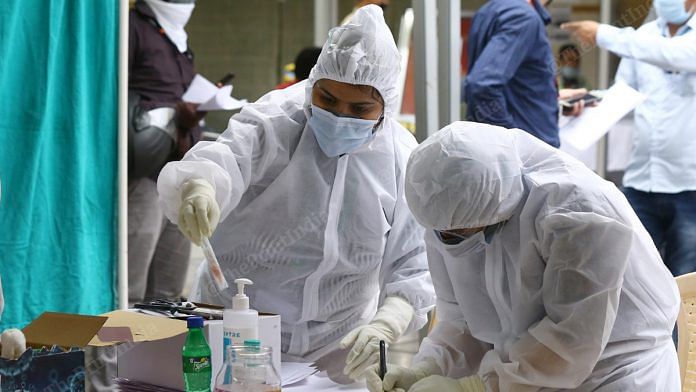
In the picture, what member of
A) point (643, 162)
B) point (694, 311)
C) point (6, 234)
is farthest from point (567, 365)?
point (643, 162)

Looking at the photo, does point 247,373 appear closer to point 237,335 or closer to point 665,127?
point 237,335

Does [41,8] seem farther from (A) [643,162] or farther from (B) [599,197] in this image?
(A) [643,162]

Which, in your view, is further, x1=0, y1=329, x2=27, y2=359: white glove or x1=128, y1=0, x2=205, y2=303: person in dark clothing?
x1=128, y1=0, x2=205, y2=303: person in dark clothing

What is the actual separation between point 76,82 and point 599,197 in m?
1.79

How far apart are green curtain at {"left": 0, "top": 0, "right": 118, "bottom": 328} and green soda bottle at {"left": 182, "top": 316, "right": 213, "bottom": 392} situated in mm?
1327

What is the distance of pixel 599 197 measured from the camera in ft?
4.56

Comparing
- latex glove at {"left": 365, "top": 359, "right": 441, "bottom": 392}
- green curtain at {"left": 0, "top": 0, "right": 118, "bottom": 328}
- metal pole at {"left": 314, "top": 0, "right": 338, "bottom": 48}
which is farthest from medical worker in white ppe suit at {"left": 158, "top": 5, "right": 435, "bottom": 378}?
metal pole at {"left": 314, "top": 0, "right": 338, "bottom": 48}

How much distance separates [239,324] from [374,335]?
14.7 inches

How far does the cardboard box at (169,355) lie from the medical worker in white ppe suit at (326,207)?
1.28ft

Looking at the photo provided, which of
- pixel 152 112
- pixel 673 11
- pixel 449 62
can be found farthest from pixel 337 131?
pixel 673 11

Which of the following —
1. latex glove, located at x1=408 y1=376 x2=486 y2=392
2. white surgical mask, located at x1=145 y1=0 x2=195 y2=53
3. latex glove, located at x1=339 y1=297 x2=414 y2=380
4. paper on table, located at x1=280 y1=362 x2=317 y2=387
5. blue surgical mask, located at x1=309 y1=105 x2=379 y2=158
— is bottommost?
paper on table, located at x1=280 y1=362 x2=317 y2=387

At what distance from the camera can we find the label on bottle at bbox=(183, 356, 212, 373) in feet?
4.55

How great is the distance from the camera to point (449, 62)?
3.12m

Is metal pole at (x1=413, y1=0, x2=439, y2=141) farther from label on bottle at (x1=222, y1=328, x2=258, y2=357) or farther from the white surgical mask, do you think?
label on bottle at (x1=222, y1=328, x2=258, y2=357)
